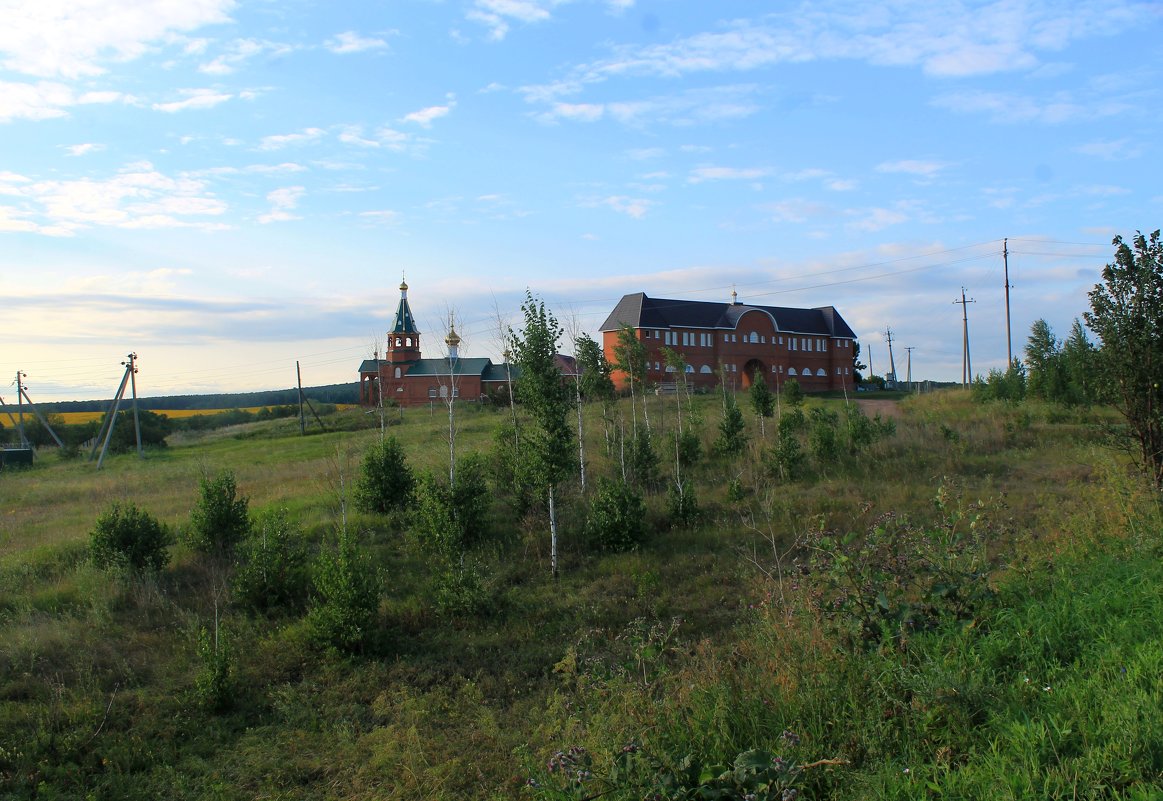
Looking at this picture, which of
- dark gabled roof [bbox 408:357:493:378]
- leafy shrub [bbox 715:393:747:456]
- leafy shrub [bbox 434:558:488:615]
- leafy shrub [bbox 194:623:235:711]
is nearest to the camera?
leafy shrub [bbox 194:623:235:711]

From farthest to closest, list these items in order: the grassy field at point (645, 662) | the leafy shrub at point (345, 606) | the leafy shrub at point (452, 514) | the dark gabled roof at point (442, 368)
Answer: the dark gabled roof at point (442, 368), the leafy shrub at point (452, 514), the leafy shrub at point (345, 606), the grassy field at point (645, 662)

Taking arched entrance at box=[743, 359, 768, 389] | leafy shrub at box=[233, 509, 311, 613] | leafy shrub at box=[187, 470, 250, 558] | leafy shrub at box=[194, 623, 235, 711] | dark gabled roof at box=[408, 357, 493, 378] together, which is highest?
dark gabled roof at box=[408, 357, 493, 378]

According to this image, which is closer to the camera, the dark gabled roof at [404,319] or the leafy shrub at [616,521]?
the leafy shrub at [616,521]

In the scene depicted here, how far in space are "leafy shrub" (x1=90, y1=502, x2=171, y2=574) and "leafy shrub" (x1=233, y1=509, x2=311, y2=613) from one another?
1455 millimetres

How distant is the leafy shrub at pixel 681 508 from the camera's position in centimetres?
1463

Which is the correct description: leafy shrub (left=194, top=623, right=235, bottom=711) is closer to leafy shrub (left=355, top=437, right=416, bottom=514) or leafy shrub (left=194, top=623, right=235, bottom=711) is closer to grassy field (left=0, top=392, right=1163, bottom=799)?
grassy field (left=0, top=392, right=1163, bottom=799)

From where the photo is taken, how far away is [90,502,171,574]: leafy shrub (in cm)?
1136

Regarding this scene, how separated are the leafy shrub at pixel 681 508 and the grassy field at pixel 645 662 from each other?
21cm

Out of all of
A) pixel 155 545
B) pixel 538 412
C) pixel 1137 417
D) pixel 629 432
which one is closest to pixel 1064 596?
pixel 1137 417

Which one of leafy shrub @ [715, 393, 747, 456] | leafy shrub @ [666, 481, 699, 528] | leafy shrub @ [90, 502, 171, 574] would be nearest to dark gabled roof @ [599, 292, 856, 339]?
Result: leafy shrub @ [715, 393, 747, 456]

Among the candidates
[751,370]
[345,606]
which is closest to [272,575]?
[345,606]

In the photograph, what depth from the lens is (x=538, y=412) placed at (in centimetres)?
1305

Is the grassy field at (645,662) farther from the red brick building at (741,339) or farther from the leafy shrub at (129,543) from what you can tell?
the red brick building at (741,339)

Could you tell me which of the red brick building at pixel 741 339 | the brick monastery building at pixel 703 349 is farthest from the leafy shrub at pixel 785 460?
the red brick building at pixel 741 339
